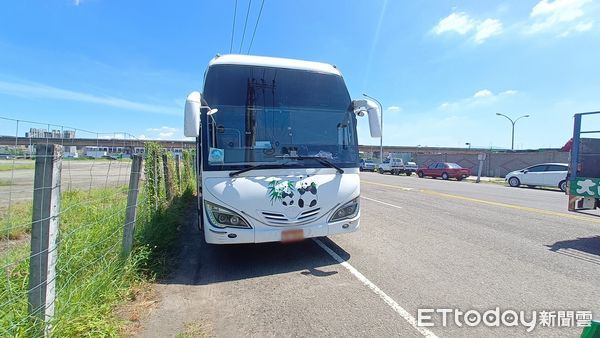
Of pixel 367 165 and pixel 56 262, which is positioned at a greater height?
pixel 367 165

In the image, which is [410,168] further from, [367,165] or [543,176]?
[543,176]

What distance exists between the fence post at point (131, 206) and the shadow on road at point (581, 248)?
6.80m

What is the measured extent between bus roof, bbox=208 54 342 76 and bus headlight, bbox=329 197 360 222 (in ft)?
7.59

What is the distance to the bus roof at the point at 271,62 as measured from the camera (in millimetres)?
5504

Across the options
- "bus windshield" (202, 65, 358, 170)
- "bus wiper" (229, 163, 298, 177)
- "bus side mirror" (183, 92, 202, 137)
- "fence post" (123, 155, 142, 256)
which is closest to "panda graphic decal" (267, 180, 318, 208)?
"bus wiper" (229, 163, 298, 177)

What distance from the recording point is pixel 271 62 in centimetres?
566

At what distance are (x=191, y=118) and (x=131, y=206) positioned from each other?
1.49 metres

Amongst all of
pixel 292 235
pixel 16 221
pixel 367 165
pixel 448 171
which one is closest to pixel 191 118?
pixel 292 235

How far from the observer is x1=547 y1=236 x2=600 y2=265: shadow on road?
5.35 meters

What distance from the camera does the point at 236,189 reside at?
185 inches

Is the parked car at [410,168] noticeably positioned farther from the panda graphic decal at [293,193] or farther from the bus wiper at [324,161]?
the panda graphic decal at [293,193]

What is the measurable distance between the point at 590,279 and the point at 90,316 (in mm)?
5906

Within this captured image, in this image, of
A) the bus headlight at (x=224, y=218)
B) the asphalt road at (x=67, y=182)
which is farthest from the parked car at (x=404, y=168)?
the bus headlight at (x=224, y=218)

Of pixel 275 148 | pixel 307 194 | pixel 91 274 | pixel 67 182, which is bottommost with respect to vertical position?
pixel 91 274
